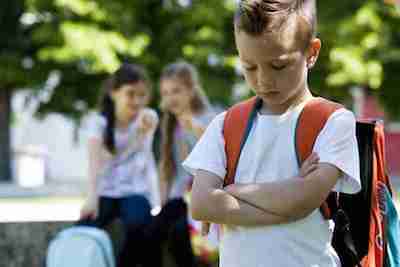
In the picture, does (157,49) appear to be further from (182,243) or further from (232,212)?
(232,212)

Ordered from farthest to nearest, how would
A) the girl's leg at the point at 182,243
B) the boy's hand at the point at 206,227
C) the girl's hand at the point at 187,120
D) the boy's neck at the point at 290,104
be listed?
the girl's leg at the point at 182,243
the girl's hand at the point at 187,120
the boy's hand at the point at 206,227
the boy's neck at the point at 290,104

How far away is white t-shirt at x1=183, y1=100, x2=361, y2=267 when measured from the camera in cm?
284

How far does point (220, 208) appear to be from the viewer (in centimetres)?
291

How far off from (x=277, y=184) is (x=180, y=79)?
307 cm

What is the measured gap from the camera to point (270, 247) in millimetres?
2855

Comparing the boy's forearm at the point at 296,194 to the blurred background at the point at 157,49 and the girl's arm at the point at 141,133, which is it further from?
the blurred background at the point at 157,49

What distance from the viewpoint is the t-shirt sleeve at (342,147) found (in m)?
2.83

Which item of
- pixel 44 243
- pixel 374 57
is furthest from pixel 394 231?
pixel 374 57

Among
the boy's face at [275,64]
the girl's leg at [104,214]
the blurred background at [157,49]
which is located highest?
the boy's face at [275,64]

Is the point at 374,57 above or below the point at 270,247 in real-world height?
below

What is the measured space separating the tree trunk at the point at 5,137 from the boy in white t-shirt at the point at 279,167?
24.5m

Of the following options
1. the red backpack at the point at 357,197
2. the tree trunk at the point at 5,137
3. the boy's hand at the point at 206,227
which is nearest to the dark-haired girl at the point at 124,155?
the boy's hand at the point at 206,227

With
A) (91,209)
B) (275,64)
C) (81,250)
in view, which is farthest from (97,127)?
(275,64)

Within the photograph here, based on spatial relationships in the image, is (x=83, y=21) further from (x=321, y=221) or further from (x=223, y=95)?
(x=321, y=221)
